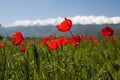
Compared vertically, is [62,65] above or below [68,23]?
below

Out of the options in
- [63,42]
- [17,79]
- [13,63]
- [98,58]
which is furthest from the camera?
[98,58]

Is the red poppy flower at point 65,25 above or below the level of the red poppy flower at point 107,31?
above

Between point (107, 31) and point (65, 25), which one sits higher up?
point (65, 25)

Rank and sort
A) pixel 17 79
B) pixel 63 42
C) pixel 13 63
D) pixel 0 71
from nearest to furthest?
pixel 17 79
pixel 0 71
pixel 63 42
pixel 13 63

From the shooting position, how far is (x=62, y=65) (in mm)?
4562

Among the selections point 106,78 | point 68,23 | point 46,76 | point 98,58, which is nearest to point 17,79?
point 46,76

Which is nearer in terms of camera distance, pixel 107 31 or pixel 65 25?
pixel 65 25

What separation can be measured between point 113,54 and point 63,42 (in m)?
2.14

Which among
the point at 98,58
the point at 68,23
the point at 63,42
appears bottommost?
the point at 98,58

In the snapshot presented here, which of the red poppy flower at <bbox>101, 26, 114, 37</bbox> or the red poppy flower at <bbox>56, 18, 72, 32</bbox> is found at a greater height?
the red poppy flower at <bbox>56, 18, 72, 32</bbox>

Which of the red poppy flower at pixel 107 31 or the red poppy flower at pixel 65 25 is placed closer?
the red poppy flower at pixel 65 25

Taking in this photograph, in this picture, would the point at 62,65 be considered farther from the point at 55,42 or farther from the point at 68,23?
the point at 68,23

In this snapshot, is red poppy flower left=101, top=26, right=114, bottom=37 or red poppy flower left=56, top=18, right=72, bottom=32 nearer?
red poppy flower left=56, top=18, right=72, bottom=32

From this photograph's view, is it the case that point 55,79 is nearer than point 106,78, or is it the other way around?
point 106,78
